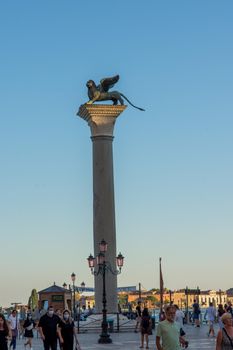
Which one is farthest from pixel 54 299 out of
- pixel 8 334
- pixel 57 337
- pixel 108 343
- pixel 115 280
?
pixel 8 334

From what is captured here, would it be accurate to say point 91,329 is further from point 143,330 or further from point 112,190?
point 143,330

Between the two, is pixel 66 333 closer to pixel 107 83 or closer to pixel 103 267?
pixel 103 267

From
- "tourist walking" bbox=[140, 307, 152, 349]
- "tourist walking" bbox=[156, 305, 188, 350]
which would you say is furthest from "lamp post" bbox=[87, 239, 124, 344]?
"tourist walking" bbox=[156, 305, 188, 350]

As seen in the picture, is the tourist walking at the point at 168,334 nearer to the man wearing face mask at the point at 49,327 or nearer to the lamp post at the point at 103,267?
the man wearing face mask at the point at 49,327

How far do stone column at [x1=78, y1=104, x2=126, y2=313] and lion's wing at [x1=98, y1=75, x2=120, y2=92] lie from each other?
7.58ft

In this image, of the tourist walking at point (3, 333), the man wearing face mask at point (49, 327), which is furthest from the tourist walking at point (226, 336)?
the man wearing face mask at point (49, 327)

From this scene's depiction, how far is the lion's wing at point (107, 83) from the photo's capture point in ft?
153

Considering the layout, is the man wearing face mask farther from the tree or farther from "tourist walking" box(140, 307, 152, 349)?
the tree

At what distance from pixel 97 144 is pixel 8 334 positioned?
102ft

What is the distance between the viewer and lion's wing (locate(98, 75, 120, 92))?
4660 centimetres

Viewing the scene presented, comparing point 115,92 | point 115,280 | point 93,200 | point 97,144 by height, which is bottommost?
point 115,280

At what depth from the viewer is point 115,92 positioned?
46.2 meters

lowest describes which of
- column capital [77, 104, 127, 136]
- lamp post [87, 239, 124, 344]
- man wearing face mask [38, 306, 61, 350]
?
man wearing face mask [38, 306, 61, 350]

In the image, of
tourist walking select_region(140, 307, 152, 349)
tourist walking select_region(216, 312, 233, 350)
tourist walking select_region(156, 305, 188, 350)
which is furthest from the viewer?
tourist walking select_region(140, 307, 152, 349)
